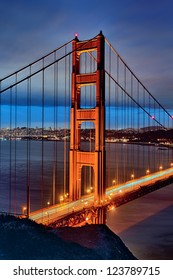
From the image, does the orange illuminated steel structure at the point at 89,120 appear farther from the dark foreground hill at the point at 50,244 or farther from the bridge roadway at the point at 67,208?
the dark foreground hill at the point at 50,244

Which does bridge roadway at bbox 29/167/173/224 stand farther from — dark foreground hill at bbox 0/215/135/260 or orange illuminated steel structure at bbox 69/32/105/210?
dark foreground hill at bbox 0/215/135/260

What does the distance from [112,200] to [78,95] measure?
4.46m

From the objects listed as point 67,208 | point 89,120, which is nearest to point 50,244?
point 67,208

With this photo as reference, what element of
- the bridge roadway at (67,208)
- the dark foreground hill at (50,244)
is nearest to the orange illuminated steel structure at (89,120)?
the bridge roadway at (67,208)

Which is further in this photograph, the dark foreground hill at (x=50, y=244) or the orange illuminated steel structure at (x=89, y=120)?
the orange illuminated steel structure at (x=89, y=120)

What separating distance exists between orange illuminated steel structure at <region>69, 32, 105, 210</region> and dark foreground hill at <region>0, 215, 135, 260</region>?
706 cm

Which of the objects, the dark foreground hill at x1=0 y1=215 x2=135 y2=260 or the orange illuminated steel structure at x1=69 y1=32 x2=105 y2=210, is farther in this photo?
the orange illuminated steel structure at x1=69 y1=32 x2=105 y2=210

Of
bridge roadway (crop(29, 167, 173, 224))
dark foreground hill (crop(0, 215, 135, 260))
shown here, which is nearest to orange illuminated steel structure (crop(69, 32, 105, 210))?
bridge roadway (crop(29, 167, 173, 224))

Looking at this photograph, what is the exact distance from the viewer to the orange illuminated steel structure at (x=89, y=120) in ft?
53.9

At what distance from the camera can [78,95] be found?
17234 mm

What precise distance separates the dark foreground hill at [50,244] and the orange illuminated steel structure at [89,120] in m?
7.06

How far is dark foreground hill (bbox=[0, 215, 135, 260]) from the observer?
7.21 m
